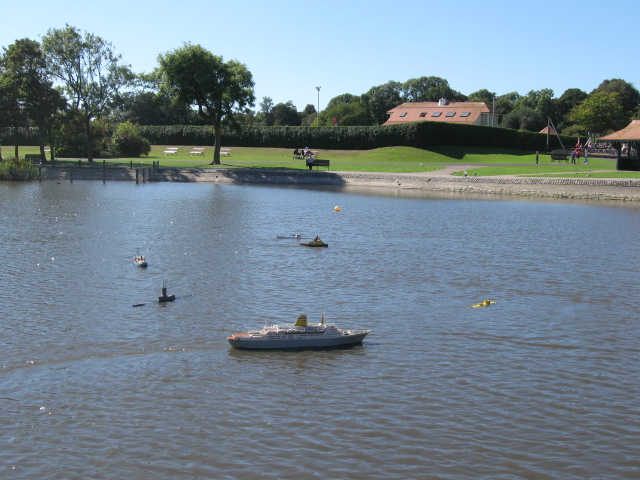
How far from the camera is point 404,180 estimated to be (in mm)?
65375

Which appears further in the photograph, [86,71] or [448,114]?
[448,114]

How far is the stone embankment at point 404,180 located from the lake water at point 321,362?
22907mm

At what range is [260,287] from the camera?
24.2m

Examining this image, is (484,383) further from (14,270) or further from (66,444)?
(14,270)

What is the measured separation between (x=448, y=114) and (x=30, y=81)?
7070 centimetres

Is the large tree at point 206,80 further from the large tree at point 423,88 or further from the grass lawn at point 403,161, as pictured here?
the large tree at point 423,88

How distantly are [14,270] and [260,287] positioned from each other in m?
9.59

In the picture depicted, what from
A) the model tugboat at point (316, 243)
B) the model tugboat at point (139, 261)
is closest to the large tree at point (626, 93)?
the model tugboat at point (316, 243)

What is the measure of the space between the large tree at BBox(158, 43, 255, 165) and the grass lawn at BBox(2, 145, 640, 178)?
22.9ft

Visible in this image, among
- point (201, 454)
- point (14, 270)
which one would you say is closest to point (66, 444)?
point (201, 454)

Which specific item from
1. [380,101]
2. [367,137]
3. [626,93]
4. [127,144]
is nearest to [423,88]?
[380,101]

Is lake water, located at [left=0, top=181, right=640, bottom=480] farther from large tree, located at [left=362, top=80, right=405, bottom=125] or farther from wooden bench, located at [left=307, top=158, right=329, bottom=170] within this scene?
large tree, located at [left=362, top=80, right=405, bottom=125]

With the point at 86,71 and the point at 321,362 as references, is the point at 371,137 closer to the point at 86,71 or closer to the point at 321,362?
the point at 86,71

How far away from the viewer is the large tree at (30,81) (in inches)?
2776
